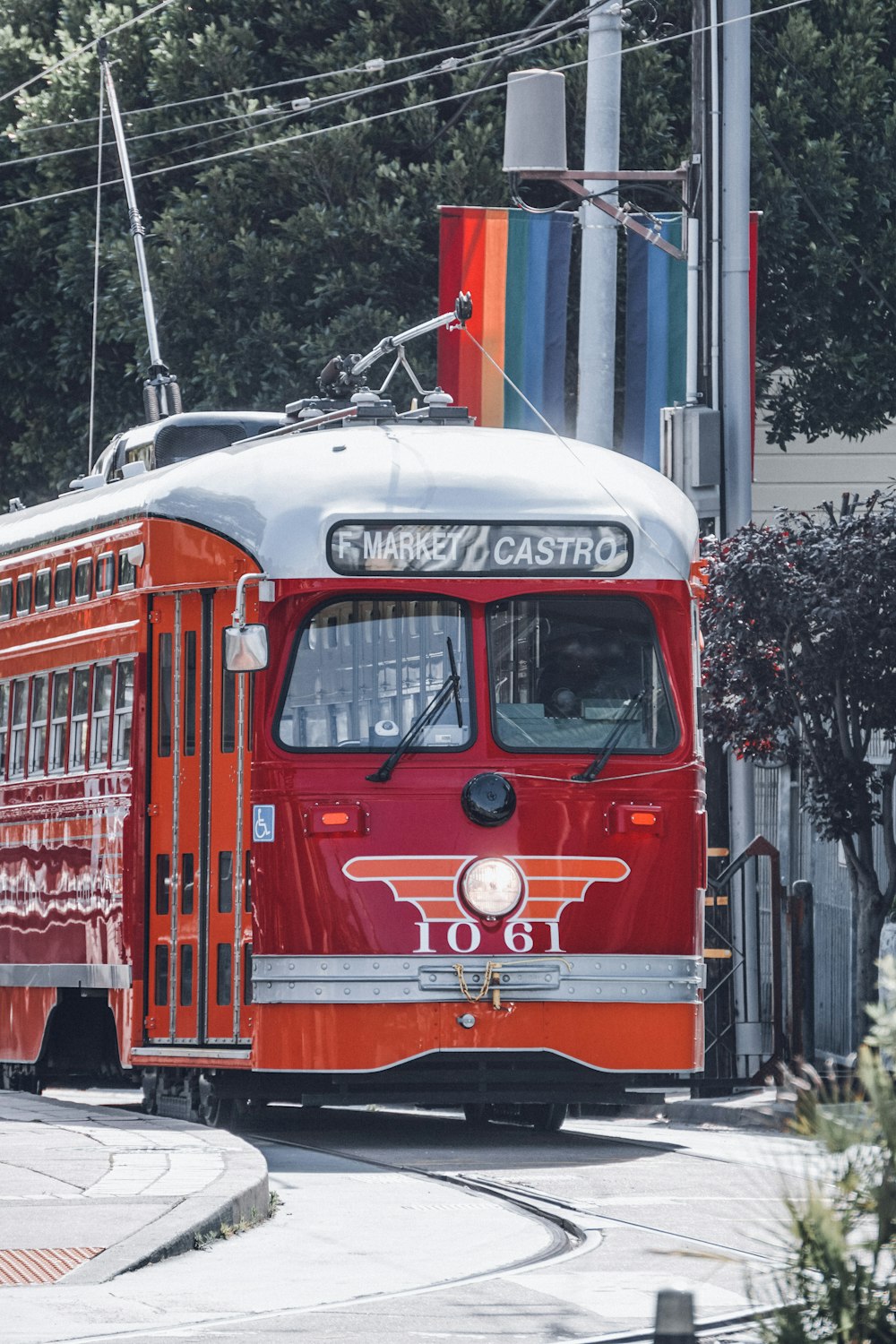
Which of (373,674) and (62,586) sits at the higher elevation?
(62,586)

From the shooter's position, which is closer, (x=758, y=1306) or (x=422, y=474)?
(x=758, y=1306)

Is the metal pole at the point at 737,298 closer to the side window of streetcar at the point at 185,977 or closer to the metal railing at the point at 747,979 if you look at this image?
the metal railing at the point at 747,979

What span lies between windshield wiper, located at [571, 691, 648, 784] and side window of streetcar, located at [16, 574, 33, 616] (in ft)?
15.0

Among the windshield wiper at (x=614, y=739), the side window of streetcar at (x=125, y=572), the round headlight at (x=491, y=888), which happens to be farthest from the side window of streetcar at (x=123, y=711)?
the windshield wiper at (x=614, y=739)

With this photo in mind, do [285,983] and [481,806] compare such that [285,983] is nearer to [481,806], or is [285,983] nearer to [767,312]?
[481,806]

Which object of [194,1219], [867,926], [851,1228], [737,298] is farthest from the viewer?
[737,298]

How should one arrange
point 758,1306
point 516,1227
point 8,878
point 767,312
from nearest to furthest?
point 758,1306 < point 516,1227 < point 8,878 < point 767,312

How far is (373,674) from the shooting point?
1334 centimetres

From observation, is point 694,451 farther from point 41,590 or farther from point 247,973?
point 247,973

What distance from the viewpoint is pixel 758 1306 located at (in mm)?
5473

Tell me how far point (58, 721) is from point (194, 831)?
2283 mm

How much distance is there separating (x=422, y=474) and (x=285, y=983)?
2.57 metres

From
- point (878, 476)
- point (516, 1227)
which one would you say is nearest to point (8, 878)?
point (516, 1227)

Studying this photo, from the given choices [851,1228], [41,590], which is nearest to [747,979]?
[41,590]
